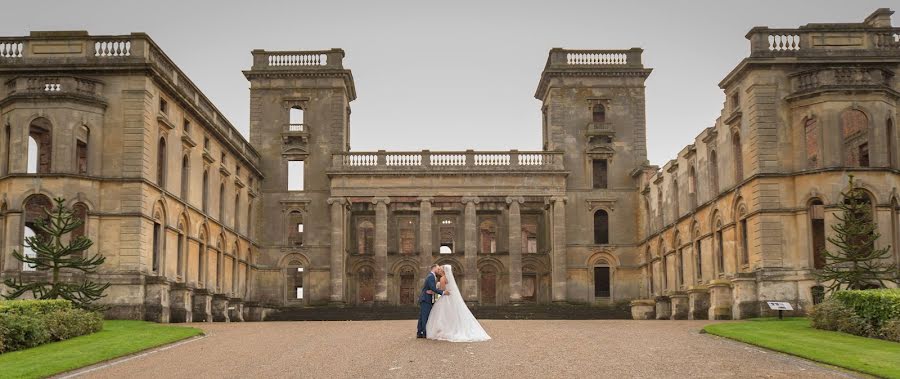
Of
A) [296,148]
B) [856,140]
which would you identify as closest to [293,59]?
[296,148]

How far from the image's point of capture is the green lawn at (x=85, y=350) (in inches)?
728

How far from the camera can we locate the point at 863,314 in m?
24.3

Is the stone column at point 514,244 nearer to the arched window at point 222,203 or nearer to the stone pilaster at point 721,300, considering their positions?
the arched window at point 222,203

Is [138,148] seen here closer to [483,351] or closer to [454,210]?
[483,351]

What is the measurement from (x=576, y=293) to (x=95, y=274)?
1132 inches

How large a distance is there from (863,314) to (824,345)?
376cm

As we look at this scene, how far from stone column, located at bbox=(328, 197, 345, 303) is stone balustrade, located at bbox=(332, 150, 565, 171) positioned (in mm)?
2423

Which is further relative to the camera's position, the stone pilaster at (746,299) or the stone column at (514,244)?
the stone column at (514,244)

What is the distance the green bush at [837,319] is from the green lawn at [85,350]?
16496 mm

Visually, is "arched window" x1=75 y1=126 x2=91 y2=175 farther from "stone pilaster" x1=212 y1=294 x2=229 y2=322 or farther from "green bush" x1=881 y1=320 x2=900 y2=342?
"green bush" x1=881 y1=320 x2=900 y2=342

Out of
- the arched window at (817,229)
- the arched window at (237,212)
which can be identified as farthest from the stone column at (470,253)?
the arched window at (817,229)

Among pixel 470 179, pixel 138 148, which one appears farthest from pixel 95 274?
pixel 470 179

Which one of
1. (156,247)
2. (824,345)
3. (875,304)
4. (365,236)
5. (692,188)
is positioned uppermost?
(692,188)

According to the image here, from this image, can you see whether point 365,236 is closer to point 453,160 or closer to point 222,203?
point 453,160
